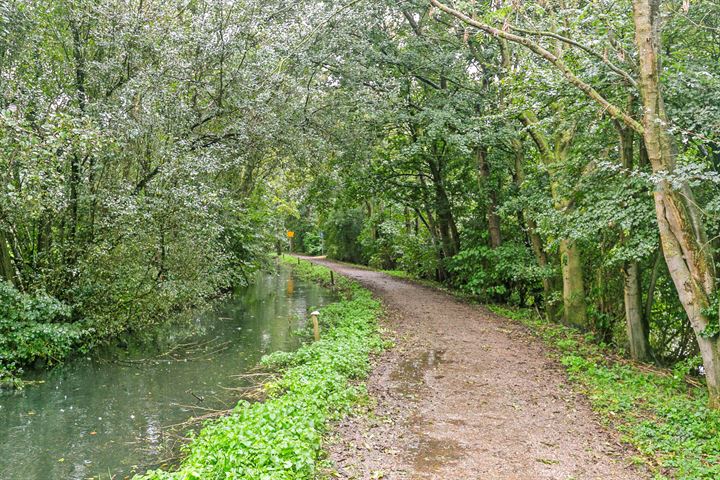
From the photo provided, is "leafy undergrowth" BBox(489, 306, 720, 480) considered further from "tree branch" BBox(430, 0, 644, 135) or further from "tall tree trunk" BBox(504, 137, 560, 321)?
"tree branch" BBox(430, 0, 644, 135)

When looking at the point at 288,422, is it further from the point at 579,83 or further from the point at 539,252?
the point at 539,252

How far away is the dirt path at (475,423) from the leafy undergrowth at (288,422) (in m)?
0.36

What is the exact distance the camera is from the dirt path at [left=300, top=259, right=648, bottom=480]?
5.22 meters

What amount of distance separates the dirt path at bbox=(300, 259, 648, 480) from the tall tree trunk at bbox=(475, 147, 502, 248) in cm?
579

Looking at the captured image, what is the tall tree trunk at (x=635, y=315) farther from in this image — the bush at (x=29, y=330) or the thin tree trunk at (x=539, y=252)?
the bush at (x=29, y=330)

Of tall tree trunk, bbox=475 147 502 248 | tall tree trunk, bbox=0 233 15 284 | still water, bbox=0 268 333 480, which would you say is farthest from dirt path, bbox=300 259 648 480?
tall tree trunk, bbox=0 233 15 284

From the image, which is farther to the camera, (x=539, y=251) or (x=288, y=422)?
(x=539, y=251)

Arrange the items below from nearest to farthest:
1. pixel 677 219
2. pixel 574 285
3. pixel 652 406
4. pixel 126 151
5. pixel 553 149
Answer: pixel 677 219 → pixel 652 406 → pixel 126 151 → pixel 574 285 → pixel 553 149

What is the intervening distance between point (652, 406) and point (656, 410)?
17 centimetres

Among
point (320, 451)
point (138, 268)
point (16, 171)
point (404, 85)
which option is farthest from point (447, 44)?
point (320, 451)

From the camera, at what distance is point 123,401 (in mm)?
8578

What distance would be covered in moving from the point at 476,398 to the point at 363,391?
5.64 ft

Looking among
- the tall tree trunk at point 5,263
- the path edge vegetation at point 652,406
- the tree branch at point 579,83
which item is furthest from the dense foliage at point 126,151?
the path edge vegetation at point 652,406

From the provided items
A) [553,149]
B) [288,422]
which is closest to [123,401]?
[288,422]
